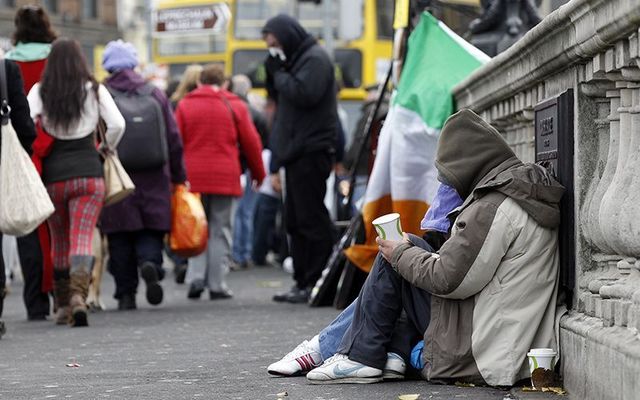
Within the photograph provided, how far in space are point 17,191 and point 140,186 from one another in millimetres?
2678

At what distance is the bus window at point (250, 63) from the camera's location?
1133 inches

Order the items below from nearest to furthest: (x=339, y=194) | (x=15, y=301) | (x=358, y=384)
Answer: (x=358, y=384) → (x=15, y=301) → (x=339, y=194)

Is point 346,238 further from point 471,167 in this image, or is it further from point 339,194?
point 339,194

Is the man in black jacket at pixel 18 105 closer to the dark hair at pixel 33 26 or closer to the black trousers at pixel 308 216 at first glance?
the dark hair at pixel 33 26

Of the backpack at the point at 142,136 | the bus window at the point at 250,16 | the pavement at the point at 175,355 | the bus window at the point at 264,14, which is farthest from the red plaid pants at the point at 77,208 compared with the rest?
the bus window at the point at 250,16

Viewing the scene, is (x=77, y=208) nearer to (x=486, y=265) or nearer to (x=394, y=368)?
(x=394, y=368)

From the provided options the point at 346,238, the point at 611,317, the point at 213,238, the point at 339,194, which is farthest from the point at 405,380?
the point at 339,194

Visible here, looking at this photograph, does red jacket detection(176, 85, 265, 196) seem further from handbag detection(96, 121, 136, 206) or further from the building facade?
the building facade

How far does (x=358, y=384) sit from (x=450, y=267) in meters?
0.81

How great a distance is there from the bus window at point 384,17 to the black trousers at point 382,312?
21116 mm

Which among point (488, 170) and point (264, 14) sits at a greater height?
point (264, 14)

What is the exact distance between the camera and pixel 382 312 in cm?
698

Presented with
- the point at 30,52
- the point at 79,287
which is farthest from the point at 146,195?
the point at 79,287

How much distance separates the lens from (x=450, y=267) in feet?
21.4
